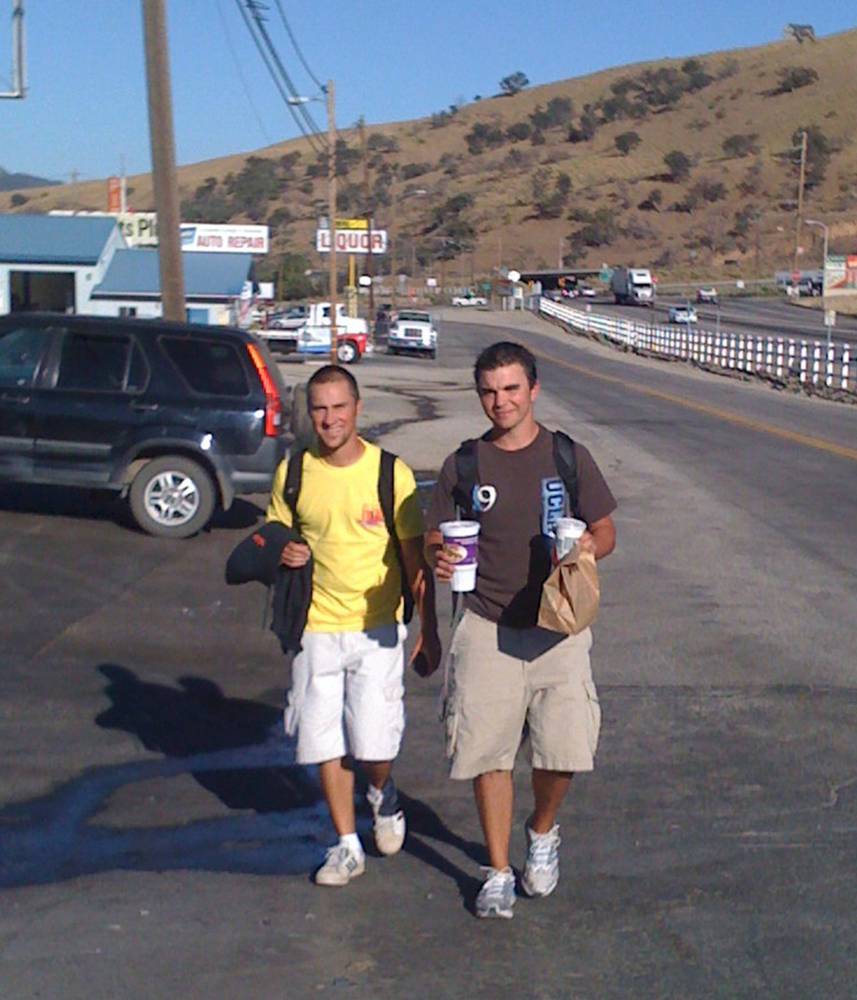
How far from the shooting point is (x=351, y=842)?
5.30 m

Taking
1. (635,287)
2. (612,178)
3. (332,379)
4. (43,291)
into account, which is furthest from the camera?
(612,178)

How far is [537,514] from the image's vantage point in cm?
480

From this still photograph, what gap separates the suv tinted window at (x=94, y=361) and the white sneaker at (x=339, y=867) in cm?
798

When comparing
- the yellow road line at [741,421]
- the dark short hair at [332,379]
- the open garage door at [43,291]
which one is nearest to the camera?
the dark short hair at [332,379]

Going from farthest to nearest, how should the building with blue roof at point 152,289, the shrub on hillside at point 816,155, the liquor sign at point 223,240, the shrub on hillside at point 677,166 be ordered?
the shrub on hillside at point 677,166 < the shrub on hillside at point 816,155 < the liquor sign at point 223,240 < the building with blue roof at point 152,289

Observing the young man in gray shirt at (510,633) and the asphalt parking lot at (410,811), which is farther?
the young man in gray shirt at (510,633)

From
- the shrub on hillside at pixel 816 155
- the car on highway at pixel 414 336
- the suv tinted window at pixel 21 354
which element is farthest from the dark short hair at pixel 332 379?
the shrub on hillside at pixel 816 155

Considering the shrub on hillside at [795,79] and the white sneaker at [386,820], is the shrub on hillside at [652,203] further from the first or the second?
the white sneaker at [386,820]

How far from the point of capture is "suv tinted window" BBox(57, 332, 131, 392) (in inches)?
498

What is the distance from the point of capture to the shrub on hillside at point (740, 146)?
143375mm

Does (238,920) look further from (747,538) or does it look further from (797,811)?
(747,538)

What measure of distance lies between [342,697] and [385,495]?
722 mm

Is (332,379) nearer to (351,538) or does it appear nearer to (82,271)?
(351,538)

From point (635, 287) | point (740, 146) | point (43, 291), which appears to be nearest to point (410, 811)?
point (43, 291)
